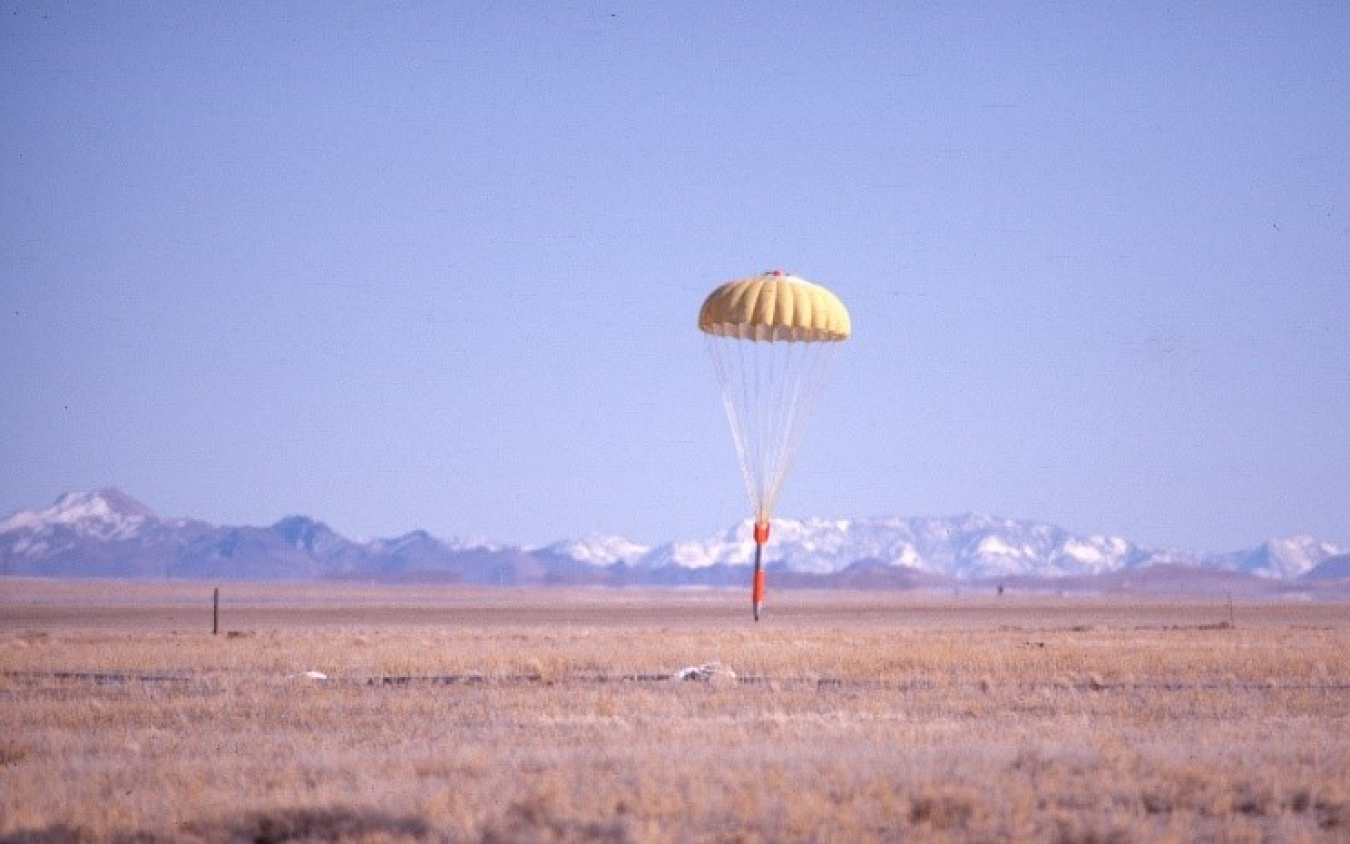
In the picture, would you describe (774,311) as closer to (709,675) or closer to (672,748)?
(709,675)

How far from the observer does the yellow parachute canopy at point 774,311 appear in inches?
1486

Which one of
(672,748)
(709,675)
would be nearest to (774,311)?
(709,675)

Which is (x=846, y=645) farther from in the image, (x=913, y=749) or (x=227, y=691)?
(x=913, y=749)

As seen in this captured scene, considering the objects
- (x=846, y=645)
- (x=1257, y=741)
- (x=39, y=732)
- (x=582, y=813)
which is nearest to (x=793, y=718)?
(x=1257, y=741)

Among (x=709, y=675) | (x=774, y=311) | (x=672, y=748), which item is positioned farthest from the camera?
(x=774, y=311)

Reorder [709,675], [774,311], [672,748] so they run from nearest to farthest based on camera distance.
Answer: [672,748] < [709,675] < [774,311]

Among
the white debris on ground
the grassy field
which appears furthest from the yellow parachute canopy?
the white debris on ground

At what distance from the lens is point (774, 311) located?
37.8 metres

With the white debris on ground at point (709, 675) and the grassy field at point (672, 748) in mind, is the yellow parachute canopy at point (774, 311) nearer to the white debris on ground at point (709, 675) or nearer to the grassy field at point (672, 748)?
the grassy field at point (672, 748)

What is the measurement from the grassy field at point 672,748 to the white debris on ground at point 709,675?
0.13 meters

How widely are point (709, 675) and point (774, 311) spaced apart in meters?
11.5

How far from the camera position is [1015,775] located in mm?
15070

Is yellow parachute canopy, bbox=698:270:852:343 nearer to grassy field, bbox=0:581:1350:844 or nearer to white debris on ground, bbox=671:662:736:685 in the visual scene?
grassy field, bbox=0:581:1350:844

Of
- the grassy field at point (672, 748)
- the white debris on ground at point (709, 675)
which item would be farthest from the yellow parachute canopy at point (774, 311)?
the white debris on ground at point (709, 675)
